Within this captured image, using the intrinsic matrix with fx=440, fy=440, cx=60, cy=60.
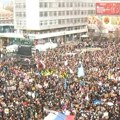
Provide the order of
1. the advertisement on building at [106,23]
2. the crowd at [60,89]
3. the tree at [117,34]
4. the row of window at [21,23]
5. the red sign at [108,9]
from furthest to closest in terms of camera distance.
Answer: the red sign at [108,9], the advertisement on building at [106,23], the row of window at [21,23], the tree at [117,34], the crowd at [60,89]

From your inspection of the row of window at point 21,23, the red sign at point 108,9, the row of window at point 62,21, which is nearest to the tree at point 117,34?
the red sign at point 108,9

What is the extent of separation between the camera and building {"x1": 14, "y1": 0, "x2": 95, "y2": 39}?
205 feet

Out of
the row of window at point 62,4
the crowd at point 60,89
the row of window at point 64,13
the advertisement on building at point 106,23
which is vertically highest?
the row of window at point 62,4

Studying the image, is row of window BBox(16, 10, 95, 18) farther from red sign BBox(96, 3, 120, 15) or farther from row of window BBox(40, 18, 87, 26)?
red sign BBox(96, 3, 120, 15)

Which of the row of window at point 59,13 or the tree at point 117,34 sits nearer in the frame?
the tree at point 117,34

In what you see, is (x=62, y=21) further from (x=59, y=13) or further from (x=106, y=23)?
(x=106, y=23)

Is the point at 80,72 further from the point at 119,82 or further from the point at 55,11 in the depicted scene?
the point at 55,11

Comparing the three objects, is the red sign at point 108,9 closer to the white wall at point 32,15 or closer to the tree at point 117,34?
the tree at point 117,34

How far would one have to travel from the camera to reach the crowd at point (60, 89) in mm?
20328

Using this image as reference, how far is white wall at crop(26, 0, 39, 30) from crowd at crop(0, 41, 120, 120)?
26.4 metres

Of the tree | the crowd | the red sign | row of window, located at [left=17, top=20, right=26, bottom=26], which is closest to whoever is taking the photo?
the crowd

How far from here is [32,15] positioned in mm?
62625

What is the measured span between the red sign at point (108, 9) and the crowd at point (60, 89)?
3100cm

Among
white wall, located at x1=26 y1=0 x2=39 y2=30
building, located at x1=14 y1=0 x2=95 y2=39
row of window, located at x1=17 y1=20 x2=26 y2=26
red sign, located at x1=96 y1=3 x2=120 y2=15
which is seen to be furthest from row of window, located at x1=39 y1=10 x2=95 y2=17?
red sign, located at x1=96 y1=3 x2=120 y2=15
